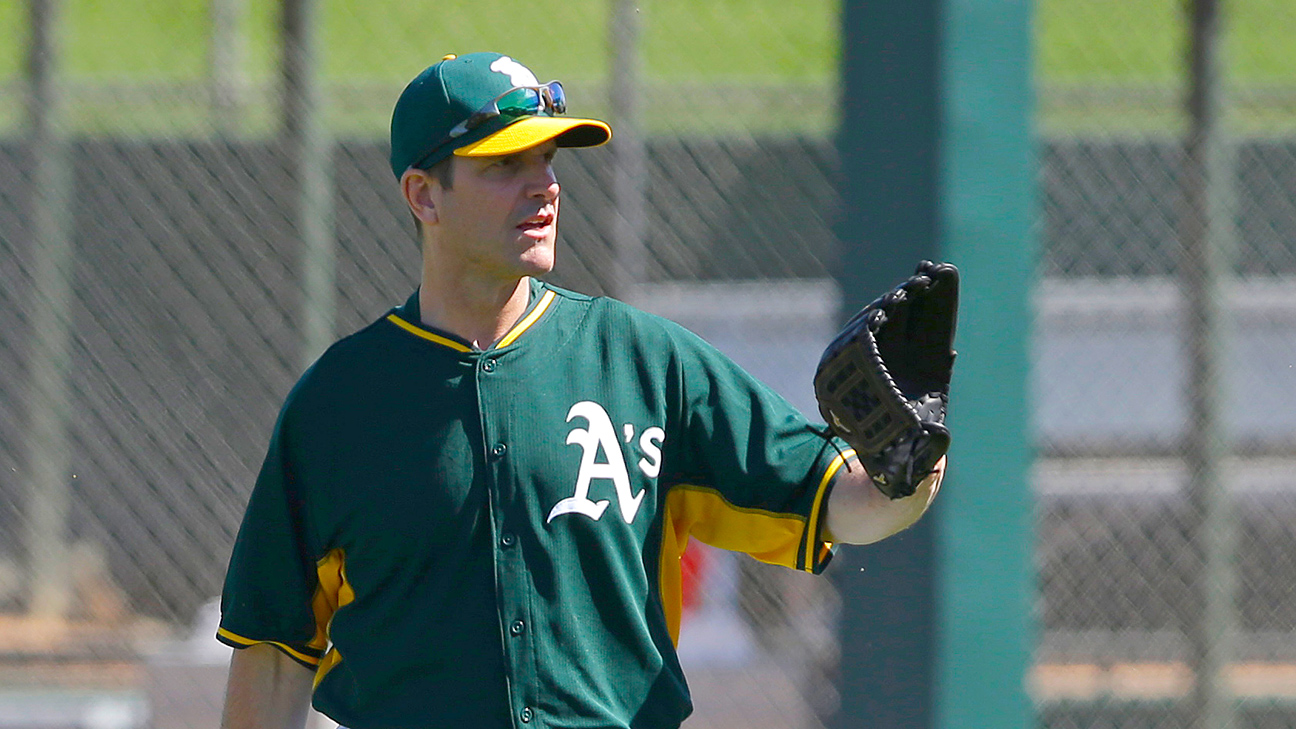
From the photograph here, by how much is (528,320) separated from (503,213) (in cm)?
18

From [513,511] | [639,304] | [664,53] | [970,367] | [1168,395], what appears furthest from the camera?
[664,53]

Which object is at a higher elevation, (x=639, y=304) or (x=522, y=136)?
(x=522, y=136)

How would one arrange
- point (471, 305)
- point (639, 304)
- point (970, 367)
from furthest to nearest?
point (639, 304)
point (970, 367)
point (471, 305)

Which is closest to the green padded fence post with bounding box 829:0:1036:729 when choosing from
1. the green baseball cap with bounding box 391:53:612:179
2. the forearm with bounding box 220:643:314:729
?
the green baseball cap with bounding box 391:53:612:179

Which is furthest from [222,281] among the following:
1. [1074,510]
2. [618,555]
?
[1074,510]

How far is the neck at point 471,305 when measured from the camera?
209cm

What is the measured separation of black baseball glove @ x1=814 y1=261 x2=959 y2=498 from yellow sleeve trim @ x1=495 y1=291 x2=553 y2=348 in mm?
404

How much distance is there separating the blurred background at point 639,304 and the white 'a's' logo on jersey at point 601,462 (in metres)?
1.18

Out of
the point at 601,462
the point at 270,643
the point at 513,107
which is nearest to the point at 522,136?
the point at 513,107

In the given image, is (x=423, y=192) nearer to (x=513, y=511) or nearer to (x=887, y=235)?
(x=513, y=511)

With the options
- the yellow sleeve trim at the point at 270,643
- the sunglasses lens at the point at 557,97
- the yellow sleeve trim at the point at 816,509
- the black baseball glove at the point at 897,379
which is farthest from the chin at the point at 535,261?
the yellow sleeve trim at the point at 270,643

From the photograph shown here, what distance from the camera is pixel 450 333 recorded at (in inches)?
82.4

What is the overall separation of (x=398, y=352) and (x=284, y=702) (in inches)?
21.5

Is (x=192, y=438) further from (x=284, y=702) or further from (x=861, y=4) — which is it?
(x=861, y=4)
